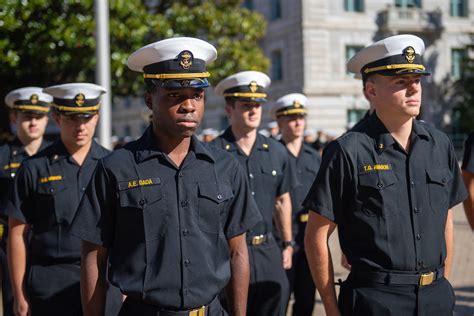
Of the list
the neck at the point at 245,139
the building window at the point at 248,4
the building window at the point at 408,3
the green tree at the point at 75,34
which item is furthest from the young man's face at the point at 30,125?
the building window at the point at 408,3

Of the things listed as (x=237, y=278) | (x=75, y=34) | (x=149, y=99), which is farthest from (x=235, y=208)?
(x=75, y=34)

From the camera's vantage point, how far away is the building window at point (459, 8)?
34.6 meters

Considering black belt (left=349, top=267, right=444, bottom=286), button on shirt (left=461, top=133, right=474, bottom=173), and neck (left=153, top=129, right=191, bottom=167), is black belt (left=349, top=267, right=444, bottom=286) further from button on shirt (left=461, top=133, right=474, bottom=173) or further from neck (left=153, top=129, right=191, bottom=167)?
button on shirt (left=461, top=133, right=474, bottom=173)

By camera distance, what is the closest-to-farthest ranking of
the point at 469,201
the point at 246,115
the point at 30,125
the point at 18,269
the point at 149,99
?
the point at 149,99 < the point at 18,269 < the point at 469,201 < the point at 246,115 < the point at 30,125

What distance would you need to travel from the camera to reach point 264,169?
587 centimetres

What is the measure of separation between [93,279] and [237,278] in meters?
0.73

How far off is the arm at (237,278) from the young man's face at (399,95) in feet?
3.40

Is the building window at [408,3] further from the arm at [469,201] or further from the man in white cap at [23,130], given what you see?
the man in white cap at [23,130]

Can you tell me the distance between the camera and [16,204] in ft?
15.1

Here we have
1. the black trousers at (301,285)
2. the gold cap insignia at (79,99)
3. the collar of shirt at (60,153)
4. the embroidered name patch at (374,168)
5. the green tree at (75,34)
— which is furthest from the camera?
the green tree at (75,34)

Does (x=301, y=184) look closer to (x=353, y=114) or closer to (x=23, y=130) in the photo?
(x=23, y=130)

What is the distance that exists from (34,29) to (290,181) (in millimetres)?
8121

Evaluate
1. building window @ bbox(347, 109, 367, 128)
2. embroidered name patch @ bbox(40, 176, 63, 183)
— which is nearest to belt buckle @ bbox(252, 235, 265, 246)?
embroidered name patch @ bbox(40, 176, 63, 183)

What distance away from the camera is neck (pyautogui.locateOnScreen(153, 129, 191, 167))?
10.9 feet
